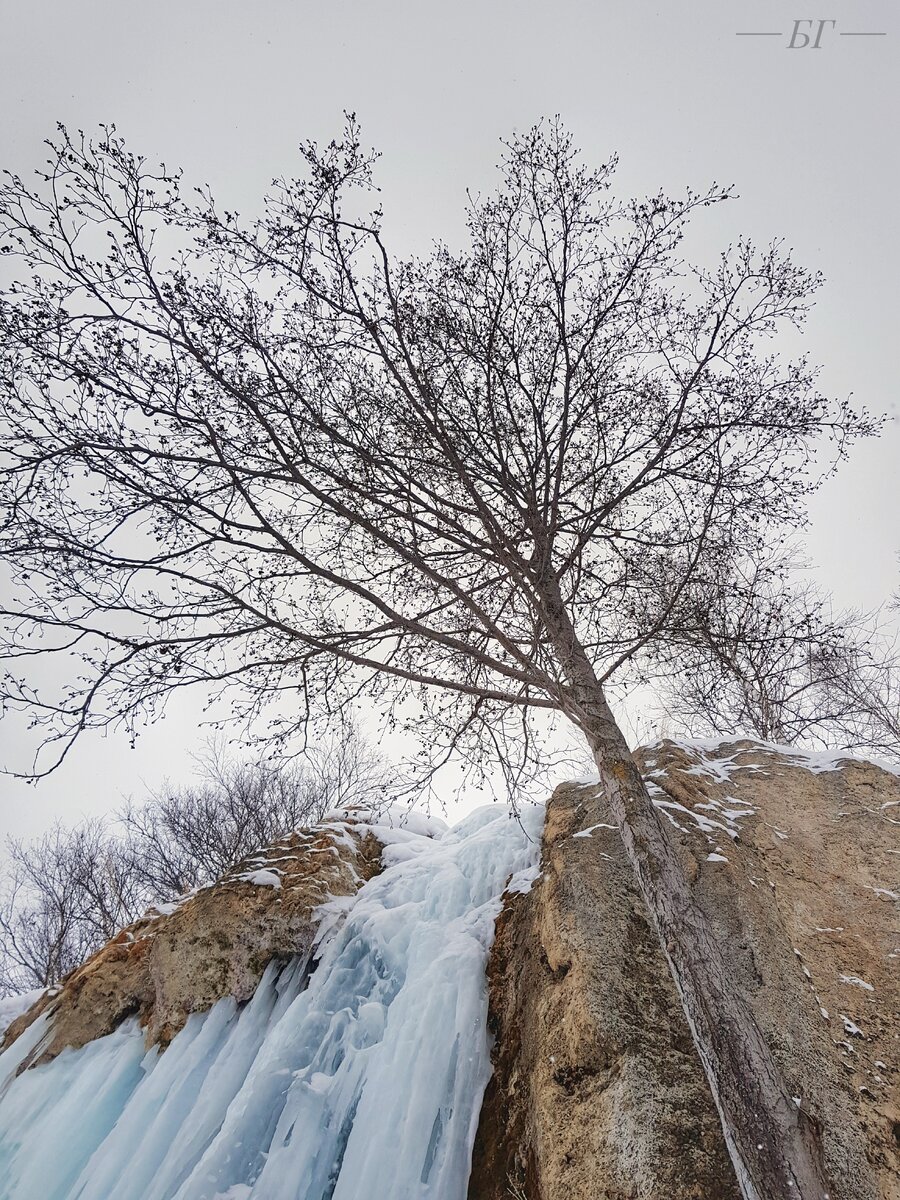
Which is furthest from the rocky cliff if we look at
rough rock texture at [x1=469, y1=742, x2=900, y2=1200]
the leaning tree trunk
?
the leaning tree trunk

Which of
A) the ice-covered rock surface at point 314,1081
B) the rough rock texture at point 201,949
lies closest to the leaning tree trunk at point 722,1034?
the ice-covered rock surface at point 314,1081

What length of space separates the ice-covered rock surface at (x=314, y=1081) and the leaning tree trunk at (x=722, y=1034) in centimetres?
224

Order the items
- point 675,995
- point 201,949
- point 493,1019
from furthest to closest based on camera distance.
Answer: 1. point 201,949
2. point 493,1019
3. point 675,995

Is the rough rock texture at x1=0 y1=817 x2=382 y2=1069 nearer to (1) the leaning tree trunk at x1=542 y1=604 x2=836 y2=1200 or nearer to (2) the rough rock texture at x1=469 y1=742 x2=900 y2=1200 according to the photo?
(2) the rough rock texture at x1=469 y1=742 x2=900 y2=1200

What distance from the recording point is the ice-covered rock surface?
365 cm

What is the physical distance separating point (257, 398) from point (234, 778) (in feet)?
45.7

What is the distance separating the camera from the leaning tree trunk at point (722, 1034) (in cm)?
207

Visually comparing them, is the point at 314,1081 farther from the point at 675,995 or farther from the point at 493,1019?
the point at 675,995

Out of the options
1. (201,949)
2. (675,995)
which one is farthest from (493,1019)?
(201,949)

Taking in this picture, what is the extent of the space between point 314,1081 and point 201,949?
2006 millimetres

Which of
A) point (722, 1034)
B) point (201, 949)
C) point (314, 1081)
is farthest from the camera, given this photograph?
point (201, 949)

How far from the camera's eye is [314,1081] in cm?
418

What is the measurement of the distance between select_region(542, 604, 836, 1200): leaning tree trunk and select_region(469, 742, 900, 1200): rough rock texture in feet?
2.62

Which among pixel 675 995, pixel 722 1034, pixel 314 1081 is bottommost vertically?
pixel 314 1081
